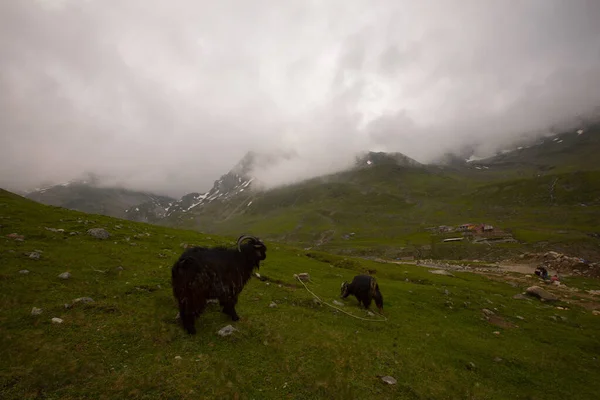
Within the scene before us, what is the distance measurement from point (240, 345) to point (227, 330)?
2.90 feet

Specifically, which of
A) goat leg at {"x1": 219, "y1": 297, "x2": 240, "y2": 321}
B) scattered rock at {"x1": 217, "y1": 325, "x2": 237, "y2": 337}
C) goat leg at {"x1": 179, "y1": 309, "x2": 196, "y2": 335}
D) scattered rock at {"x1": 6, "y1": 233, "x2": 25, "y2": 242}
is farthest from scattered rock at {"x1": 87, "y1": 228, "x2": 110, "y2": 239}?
scattered rock at {"x1": 217, "y1": 325, "x2": 237, "y2": 337}

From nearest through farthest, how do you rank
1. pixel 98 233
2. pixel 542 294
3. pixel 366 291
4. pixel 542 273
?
pixel 366 291, pixel 98 233, pixel 542 294, pixel 542 273

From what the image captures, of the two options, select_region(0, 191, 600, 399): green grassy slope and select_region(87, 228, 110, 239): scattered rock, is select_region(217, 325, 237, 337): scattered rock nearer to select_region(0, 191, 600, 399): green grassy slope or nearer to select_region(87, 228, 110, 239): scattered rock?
select_region(0, 191, 600, 399): green grassy slope

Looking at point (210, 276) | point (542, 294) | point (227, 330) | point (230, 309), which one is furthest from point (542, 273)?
point (210, 276)

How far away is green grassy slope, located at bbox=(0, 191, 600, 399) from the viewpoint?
27.6 feet

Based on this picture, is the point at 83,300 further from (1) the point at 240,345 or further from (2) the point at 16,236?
(2) the point at 16,236

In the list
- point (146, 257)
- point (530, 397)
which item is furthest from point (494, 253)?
point (146, 257)

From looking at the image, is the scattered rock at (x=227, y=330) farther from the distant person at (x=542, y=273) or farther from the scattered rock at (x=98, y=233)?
the distant person at (x=542, y=273)

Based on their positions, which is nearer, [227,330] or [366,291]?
[227,330]

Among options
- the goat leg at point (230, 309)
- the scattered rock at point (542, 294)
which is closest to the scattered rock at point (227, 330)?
the goat leg at point (230, 309)

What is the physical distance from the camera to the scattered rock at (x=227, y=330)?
1152 cm

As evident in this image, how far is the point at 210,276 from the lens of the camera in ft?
38.5

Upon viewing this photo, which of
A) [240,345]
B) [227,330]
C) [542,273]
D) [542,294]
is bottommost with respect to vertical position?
[542,273]

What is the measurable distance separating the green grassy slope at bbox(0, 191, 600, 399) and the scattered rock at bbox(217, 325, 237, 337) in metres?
0.26
